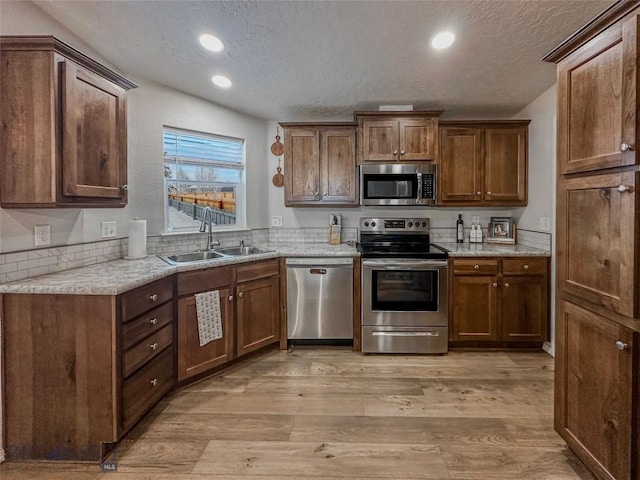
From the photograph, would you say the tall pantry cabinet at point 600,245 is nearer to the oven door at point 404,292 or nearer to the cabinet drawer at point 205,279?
the oven door at point 404,292

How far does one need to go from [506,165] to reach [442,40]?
5.57 feet

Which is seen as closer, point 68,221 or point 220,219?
point 68,221

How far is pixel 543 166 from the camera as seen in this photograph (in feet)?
10.7

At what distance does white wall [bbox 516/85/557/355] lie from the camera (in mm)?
3111

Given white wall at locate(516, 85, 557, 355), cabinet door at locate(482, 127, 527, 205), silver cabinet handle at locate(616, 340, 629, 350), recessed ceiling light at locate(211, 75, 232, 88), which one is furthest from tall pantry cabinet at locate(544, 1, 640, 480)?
recessed ceiling light at locate(211, 75, 232, 88)

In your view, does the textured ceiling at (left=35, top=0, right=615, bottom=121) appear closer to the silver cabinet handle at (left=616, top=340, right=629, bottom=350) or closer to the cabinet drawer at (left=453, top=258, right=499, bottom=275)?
the cabinet drawer at (left=453, top=258, right=499, bottom=275)

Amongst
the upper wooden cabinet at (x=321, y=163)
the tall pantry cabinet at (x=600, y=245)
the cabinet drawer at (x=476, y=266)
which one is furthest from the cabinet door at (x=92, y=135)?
the cabinet drawer at (x=476, y=266)

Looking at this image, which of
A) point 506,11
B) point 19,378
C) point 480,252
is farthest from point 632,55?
point 19,378

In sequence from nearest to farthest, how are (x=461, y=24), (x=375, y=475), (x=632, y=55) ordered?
(x=632, y=55), (x=375, y=475), (x=461, y=24)

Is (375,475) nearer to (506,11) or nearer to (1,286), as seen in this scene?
(1,286)

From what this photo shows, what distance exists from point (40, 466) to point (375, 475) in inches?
66.9

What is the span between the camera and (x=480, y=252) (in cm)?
320

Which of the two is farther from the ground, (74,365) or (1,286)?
(1,286)

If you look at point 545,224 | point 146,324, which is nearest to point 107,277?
point 146,324
